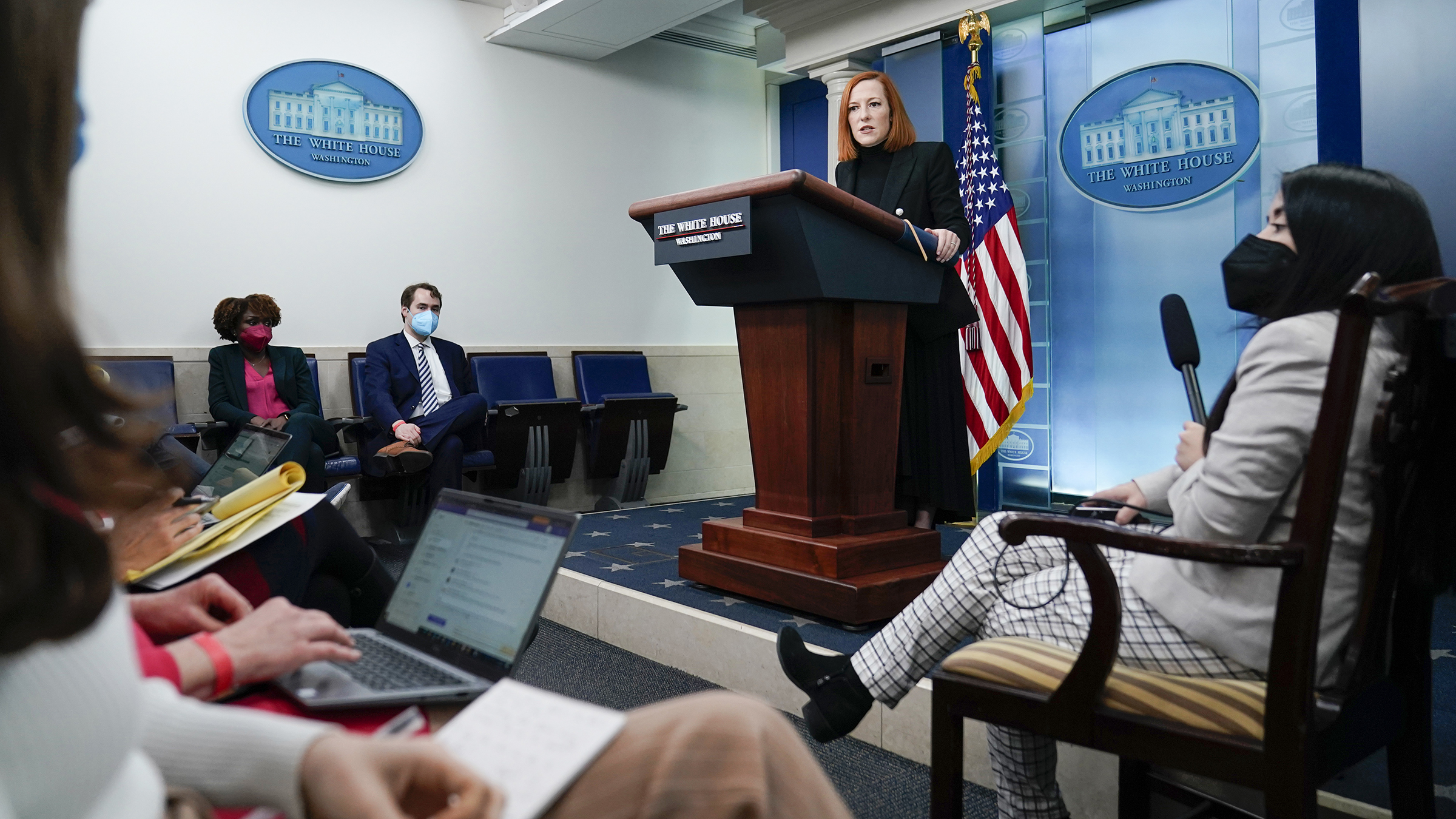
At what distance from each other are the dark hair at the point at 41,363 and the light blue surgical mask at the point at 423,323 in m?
4.28

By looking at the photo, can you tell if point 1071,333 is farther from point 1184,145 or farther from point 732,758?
point 732,758

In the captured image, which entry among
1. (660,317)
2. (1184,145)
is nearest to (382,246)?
(660,317)

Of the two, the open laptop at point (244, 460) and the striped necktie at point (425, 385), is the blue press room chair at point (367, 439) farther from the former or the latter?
the open laptop at point (244, 460)

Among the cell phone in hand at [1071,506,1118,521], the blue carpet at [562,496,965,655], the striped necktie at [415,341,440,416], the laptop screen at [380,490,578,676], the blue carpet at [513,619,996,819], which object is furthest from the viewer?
the striped necktie at [415,341,440,416]

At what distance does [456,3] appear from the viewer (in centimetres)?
547

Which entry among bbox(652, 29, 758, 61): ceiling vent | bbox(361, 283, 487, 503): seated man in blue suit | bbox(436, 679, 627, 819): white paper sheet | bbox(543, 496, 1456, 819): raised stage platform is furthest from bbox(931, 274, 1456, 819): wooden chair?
bbox(652, 29, 758, 61): ceiling vent

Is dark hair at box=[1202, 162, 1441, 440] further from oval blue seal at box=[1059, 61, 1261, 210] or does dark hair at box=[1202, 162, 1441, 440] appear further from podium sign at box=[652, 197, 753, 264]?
oval blue seal at box=[1059, 61, 1261, 210]

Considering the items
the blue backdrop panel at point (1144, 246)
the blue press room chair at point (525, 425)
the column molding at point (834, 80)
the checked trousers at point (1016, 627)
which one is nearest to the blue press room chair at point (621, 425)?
the blue press room chair at point (525, 425)

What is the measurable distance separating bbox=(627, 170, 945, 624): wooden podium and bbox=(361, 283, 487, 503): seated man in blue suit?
216 cm

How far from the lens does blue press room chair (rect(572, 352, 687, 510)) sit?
5469 millimetres

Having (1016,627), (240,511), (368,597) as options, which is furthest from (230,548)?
(1016,627)

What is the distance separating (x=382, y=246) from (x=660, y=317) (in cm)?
187

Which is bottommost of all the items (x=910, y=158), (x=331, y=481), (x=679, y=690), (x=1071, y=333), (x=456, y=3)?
(x=679, y=690)

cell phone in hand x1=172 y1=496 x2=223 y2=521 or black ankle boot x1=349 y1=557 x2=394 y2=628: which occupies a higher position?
cell phone in hand x1=172 y1=496 x2=223 y2=521
